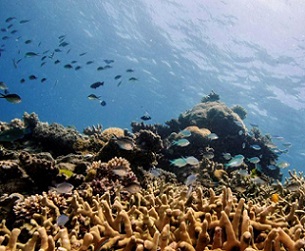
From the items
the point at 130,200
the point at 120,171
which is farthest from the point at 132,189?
the point at 120,171

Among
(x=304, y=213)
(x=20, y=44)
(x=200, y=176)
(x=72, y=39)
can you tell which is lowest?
(x=304, y=213)

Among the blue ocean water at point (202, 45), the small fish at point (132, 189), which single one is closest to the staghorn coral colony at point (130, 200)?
the small fish at point (132, 189)

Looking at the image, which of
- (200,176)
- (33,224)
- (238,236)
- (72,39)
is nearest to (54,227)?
(33,224)

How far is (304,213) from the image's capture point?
4980 mm

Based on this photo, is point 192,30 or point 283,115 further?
point 283,115

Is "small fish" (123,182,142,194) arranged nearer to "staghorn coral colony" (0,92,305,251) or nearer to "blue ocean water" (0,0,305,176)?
"staghorn coral colony" (0,92,305,251)

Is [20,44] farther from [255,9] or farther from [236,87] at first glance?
[255,9]

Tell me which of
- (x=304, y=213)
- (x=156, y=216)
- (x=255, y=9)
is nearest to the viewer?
(x=156, y=216)

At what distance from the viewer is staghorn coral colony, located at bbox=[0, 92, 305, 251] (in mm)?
2951

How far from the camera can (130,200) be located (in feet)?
14.9

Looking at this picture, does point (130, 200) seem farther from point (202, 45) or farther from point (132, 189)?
point (202, 45)

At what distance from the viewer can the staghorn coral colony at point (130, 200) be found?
2.95 meters

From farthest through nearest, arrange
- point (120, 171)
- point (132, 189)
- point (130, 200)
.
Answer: point (120, 171) → point (132, 189) → point (130, 200)

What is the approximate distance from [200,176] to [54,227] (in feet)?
18.6
